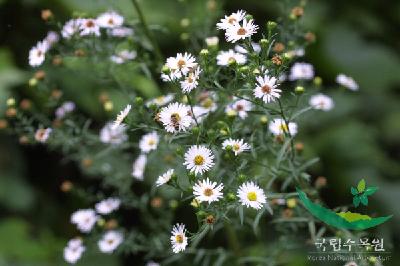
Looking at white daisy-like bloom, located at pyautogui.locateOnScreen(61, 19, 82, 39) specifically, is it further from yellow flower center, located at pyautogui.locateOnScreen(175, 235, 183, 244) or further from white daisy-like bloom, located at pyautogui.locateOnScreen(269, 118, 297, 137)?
yellow flower center, located at pyautogui.locateOnScreen(175, 235, 183, 244)

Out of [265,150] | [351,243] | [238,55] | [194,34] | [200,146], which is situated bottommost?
[351,243]

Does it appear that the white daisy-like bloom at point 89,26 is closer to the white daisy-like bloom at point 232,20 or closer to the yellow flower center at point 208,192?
the white daisy-like bloom at point 232,20

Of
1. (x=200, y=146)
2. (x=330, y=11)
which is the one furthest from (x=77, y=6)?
(x=200, y=146)

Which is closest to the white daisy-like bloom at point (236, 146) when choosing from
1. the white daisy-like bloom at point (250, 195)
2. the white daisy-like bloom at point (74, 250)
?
the white daisy-like bloom at point (250, 195)

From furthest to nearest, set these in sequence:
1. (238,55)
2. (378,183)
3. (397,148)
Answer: (397,148)
(378,183)
(238,55)

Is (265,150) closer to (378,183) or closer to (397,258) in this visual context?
(397,258)
